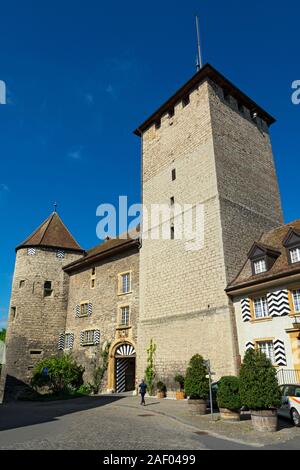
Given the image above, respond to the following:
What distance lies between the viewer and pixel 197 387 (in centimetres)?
1184

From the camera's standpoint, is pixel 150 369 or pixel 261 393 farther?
pixel 150 369

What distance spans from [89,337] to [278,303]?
14082mm

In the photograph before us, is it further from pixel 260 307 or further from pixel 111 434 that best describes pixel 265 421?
pixel 260 307

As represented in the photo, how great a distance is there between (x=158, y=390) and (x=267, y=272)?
8.16 m

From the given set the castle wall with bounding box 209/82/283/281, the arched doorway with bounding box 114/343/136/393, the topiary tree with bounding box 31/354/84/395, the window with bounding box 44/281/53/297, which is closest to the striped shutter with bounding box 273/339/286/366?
the castle wall with bounding box 209/82/283/281

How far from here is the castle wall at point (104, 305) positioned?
2164cm

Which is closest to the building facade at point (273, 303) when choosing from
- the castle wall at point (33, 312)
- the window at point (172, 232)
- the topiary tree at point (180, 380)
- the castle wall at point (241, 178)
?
the castle wall at point (241, 178)

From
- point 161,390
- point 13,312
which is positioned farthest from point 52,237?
point 161,390

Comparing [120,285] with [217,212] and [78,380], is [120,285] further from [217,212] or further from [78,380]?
[217,212]

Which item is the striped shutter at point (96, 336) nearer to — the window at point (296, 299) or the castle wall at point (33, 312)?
the castle wall at point (33, 312)

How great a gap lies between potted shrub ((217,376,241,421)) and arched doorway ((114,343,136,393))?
35.2 feet

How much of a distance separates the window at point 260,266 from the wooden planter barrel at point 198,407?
6417 mm

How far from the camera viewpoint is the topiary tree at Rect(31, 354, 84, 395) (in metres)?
22.9
